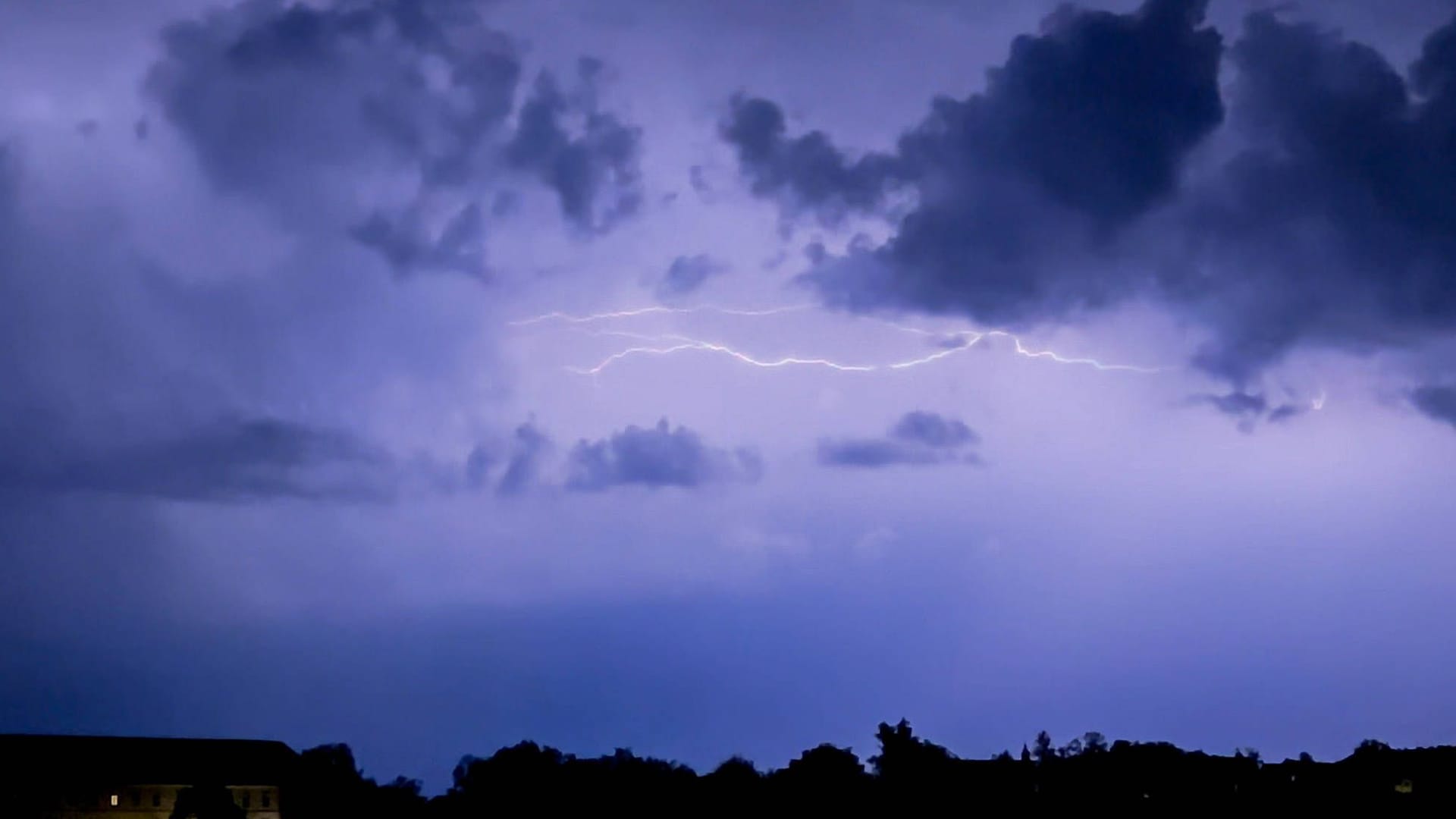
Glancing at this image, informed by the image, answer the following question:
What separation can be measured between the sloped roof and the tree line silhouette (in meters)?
3.63

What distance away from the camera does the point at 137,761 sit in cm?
9869

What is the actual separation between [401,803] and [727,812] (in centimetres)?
3601

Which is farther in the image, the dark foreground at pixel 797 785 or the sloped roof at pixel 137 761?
the sloped roof at pixel 137 761

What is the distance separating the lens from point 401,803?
380 ft

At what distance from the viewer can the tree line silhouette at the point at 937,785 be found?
3196 inches

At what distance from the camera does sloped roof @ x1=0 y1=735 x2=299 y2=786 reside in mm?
96188

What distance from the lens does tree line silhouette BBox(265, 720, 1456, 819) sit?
81.2m

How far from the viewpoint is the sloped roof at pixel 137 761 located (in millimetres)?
96188

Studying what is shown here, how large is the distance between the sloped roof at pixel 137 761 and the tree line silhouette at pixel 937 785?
363 centimetres

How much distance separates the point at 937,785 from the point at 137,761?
48.9 meters

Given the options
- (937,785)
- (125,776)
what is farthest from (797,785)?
(125,776)

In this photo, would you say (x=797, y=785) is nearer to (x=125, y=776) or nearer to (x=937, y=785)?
(x=937, y=785)

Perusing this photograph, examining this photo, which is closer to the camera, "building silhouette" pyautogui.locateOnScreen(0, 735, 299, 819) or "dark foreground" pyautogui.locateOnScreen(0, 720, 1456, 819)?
"dark foreground" pyautogui.locateOnScreen(0, 720, 1456, 819)

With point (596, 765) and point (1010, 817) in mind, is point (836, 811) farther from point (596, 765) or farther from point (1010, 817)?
point (596, 765)
